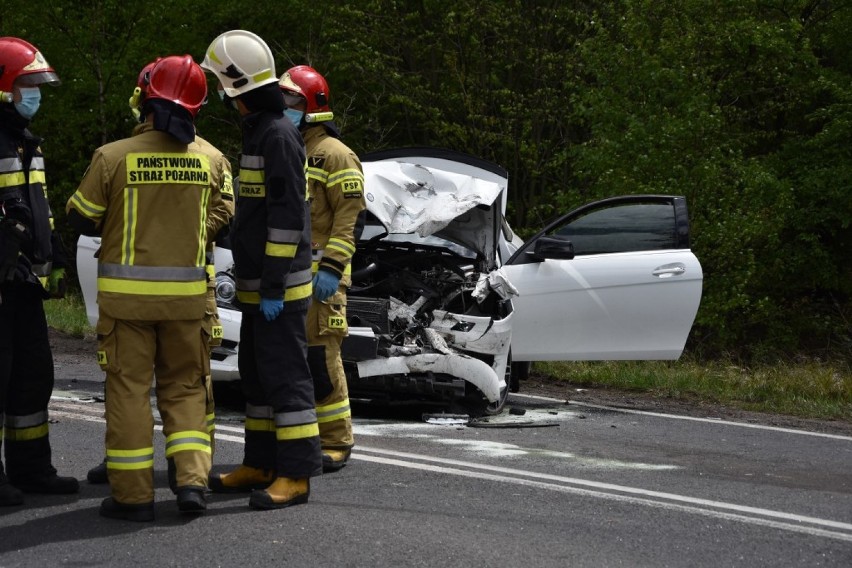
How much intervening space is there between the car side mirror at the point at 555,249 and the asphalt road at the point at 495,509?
1674 millimetres

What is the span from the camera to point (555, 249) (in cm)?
904

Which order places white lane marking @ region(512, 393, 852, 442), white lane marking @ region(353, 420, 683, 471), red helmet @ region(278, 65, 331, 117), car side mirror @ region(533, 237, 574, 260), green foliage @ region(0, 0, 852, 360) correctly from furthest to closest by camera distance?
green foliage @ region(0, 0, 852, 360) < car side mirror @ region(533, 237, 574, 260) < white lane marking @ region(512, 393, 852, 442) < white lane marking @ region(353, 420, 683, 471) < red helmet @ region(278, 65, 331, 117)

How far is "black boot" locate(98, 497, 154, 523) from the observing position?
5.07 m

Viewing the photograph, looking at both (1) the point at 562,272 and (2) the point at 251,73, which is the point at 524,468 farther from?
(1) the point at 562,272

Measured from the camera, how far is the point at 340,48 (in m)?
23.0

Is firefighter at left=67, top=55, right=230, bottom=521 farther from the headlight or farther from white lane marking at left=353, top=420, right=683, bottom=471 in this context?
the headlight

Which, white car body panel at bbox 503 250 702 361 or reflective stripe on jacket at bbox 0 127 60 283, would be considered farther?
white car body panel at bbox 503 250 702 361

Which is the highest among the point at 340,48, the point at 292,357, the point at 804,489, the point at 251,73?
the point at 340,48

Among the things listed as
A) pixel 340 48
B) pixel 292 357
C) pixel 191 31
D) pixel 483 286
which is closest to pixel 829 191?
pixel 340 48

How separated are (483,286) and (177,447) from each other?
3.56 metres

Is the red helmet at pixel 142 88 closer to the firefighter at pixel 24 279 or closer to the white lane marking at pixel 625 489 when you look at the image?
the firefighter at pixel 24 279

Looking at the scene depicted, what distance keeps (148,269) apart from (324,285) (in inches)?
49.6

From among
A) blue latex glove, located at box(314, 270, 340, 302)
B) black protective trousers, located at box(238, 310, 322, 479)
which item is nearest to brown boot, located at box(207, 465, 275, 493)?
black protective trousers, located at box(238, 310, 322, 479)

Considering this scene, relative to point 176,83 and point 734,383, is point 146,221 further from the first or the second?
point 734,383
